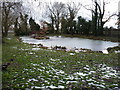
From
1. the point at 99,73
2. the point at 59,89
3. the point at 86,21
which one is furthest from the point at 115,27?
the point at 59,89

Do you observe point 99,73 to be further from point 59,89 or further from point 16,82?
point 16,82

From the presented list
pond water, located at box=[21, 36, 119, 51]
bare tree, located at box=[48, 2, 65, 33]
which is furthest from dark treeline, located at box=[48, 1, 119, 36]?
pond water, located at box=[21, 36, 119, 51]

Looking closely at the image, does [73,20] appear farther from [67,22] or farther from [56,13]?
[56,13]

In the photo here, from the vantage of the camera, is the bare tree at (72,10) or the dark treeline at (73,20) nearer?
the dark treeline at (73,20)

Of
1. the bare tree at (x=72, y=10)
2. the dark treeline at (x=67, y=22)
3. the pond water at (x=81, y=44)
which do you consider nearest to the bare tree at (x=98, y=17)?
the dark treeline at (x=67, y=22)

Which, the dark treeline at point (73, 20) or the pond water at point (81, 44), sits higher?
the dark treeline at point (73, 20)

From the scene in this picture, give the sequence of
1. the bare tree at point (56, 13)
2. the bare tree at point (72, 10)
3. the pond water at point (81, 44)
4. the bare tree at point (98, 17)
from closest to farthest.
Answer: the pond water at point (81, 44) < the bare tree at point (98, 17) < the bare tree at point (72, 10) < the bare tree at point (56, 13)

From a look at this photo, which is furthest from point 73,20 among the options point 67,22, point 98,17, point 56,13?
point 56,13

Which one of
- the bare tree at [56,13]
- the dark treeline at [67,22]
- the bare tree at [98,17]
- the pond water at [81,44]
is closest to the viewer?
the pond water at [81,44]

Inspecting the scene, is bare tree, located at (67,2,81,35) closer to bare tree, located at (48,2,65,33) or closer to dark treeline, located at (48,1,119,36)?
dark treeline, located at (48,1,119,36)

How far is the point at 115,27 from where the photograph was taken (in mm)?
24281

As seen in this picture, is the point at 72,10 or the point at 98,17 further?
the point at 72,10

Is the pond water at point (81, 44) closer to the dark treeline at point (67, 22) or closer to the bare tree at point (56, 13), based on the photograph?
the dark treeline at point (67, 22)

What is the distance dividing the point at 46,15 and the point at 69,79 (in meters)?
31.3
